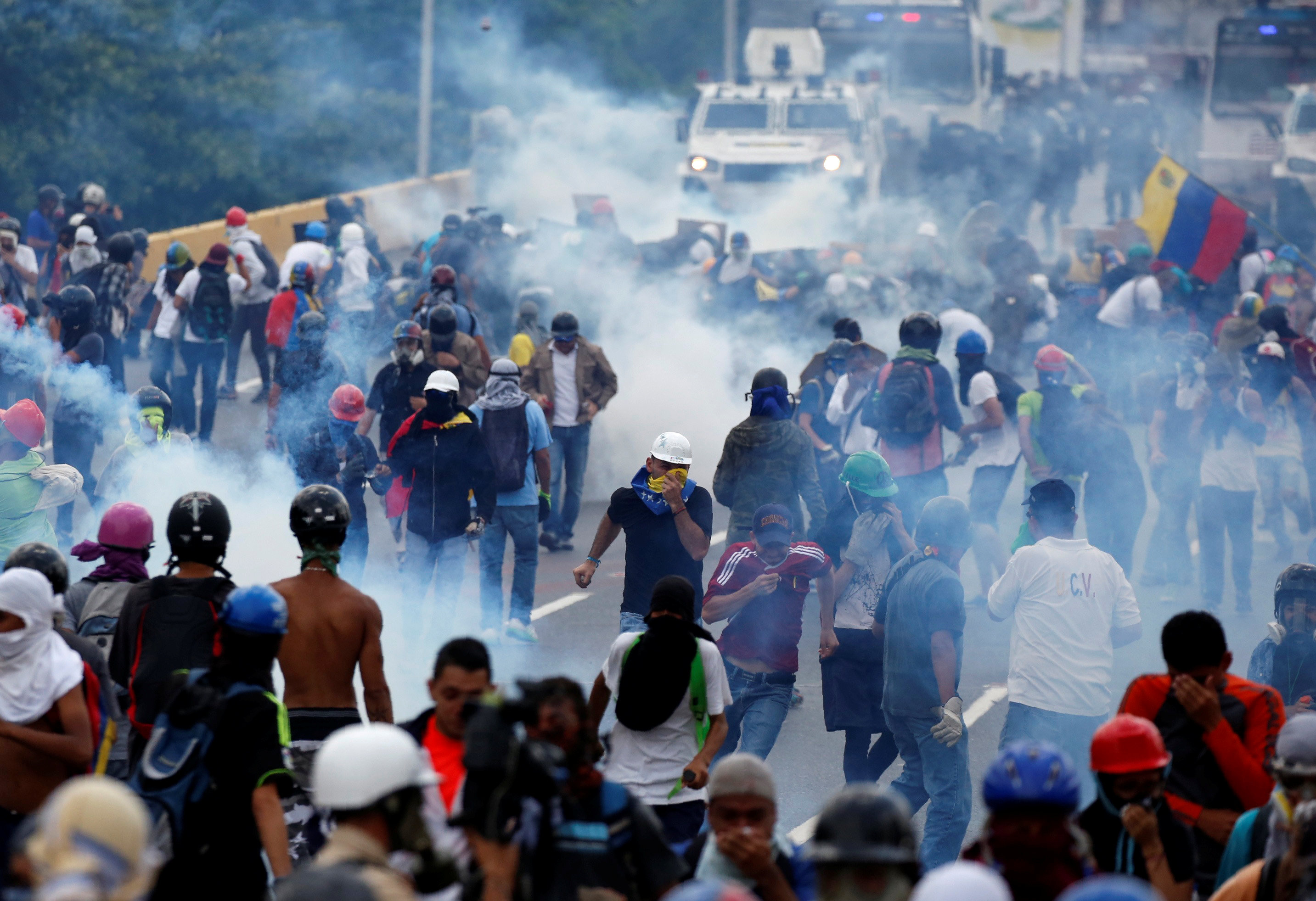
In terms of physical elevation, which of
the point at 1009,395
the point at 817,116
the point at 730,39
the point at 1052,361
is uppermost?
the point at 730,39

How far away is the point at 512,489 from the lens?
363 inches

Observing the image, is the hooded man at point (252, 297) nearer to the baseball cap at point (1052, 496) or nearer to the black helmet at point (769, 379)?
the black helmet at point (769, 379)

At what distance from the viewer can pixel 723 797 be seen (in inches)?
149

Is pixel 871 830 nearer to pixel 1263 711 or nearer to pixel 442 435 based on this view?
pixel 1263 711

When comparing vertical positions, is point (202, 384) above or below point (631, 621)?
below

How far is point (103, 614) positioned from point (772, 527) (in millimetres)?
2560

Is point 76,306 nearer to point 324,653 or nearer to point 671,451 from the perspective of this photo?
point 671,451

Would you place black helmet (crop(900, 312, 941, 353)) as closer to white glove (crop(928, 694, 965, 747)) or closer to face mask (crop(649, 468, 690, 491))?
face mask (crop(649, 468, 690, 491))

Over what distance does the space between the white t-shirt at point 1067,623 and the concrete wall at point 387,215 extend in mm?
16341

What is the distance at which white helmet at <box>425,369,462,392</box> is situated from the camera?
8.52 metres

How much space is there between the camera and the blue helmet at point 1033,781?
3352mm

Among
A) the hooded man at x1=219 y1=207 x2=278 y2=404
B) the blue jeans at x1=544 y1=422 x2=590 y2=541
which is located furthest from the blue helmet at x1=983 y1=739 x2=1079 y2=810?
the hooded man at x1=219 y1=207 x2=278 y2=404

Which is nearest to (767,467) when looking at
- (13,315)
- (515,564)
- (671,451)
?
(671,451)

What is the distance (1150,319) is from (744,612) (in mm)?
9320
